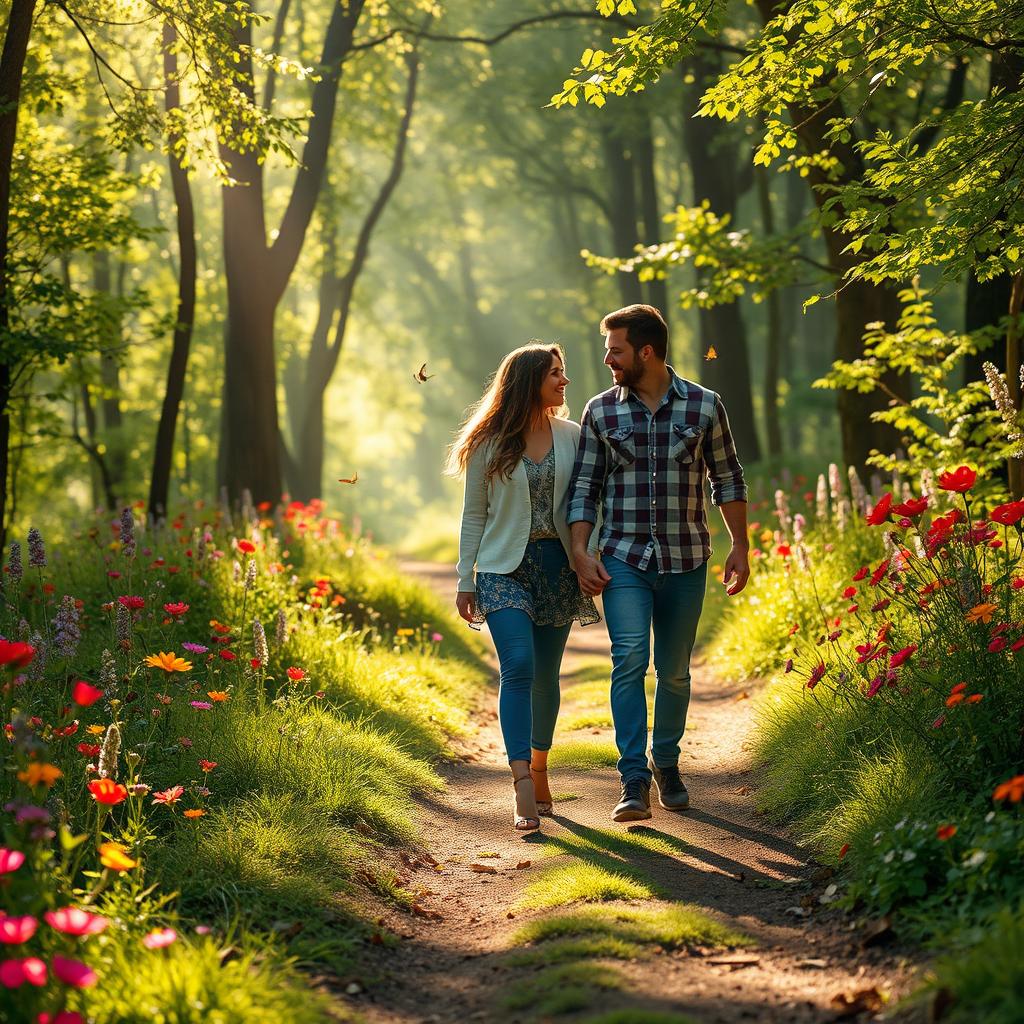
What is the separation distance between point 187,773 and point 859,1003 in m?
3.06

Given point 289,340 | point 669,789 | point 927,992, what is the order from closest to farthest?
point 927,992 < point 669,789 < point 289,340

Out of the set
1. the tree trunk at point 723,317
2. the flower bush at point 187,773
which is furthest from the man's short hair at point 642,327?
the tree trunk at point 723,317

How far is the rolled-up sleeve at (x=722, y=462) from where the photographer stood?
5.50m

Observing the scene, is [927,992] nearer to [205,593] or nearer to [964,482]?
[964,482]

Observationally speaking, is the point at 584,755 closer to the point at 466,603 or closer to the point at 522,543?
the point at 466,603

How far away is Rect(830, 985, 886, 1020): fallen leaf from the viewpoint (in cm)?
322

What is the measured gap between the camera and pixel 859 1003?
3248 millimetres

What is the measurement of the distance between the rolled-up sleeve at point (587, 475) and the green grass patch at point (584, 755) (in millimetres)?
2056

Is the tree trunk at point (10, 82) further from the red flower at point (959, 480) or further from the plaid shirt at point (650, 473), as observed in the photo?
the red flower at point (959, 480)

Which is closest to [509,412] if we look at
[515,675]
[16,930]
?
[515,675]

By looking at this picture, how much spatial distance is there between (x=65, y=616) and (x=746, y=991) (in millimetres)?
3336

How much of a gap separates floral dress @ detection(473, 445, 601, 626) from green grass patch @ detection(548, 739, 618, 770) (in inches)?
63.7

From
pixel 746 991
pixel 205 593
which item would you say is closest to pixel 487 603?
pixel 746 991

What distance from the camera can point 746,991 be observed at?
11.4ft
